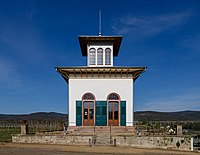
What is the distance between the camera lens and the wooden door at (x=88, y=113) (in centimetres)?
2619

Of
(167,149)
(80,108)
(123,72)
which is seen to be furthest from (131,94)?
(167,149)

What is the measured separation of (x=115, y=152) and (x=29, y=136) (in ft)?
24.3

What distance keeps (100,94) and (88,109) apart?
64.7 inches

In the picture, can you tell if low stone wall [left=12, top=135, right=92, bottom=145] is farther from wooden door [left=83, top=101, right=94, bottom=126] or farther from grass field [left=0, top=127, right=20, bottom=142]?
wooden door [left=83, top=101, right=94, bottom=126]

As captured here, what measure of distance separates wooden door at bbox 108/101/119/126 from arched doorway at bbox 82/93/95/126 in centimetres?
146

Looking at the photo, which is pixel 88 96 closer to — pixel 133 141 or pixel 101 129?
pixel 101 129

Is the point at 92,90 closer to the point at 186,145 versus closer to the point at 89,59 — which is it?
the point at 89,59

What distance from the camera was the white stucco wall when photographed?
2608cm

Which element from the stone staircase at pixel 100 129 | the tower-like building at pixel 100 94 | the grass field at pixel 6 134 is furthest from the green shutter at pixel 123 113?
the grass field at pixel 6 134

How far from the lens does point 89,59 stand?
28984 millimetres

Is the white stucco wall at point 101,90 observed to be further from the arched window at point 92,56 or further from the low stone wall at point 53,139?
the low stone wall at point 53,139

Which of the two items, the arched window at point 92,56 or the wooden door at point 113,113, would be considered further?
the arched window at point 92,56

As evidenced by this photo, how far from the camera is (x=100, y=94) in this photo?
26375mm

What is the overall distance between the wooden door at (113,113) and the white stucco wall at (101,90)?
0.74m
